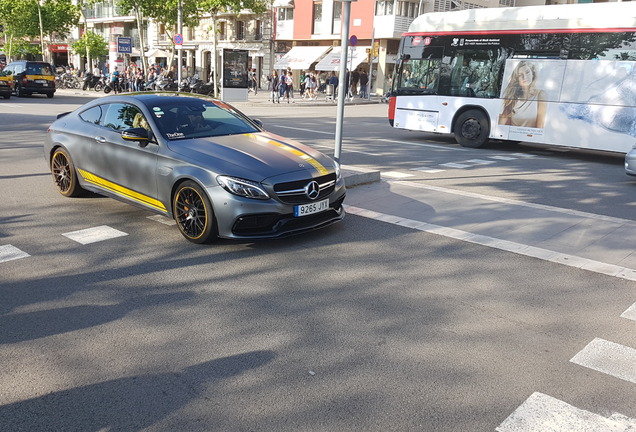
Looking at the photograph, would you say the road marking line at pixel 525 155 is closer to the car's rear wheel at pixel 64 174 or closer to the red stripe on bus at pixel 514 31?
the red stripe on bus at pixel 514 31

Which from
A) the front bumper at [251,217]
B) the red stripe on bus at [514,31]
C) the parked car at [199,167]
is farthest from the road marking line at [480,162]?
the front bumper at [251,217]

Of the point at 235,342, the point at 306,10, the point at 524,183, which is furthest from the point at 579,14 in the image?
the point at 306,10

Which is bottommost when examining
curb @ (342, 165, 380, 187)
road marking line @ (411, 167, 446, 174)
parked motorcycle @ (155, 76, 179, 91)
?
road marking line @ (411, 167, 446, 174)

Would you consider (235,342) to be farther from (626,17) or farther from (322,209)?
(626,17)

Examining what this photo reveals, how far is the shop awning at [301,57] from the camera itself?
4750 cm

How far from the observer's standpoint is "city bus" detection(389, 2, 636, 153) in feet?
42.4

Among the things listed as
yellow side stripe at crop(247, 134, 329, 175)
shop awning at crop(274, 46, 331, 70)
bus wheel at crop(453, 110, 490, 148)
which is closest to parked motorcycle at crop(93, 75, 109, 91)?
shop awning at crop(274, 46, 331, 70)

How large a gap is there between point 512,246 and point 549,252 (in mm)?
395

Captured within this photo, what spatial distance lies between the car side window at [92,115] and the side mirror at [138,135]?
1100 millimetres

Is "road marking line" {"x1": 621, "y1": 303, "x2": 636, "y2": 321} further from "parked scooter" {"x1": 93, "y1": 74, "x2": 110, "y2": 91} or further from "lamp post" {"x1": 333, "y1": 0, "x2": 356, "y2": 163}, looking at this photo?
"parked scooter" {"x1": 93, "y1": 74, "x2": 110, "y2": 91}

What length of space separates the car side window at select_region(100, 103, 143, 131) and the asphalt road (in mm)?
1123

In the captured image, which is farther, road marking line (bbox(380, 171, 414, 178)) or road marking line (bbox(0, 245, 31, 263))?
road marking line (bbox(380, 171, 414, 178))

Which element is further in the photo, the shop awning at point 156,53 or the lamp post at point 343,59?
the shop awning at point 156,53

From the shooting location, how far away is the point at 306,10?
1913 inches
